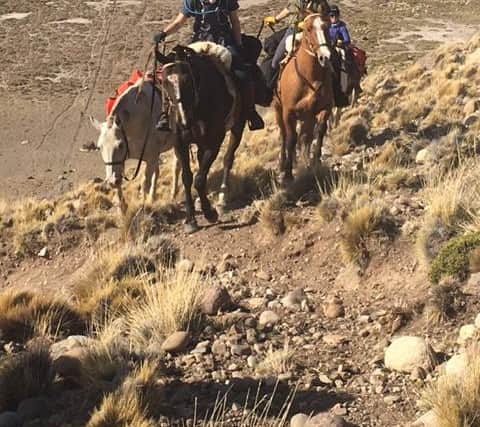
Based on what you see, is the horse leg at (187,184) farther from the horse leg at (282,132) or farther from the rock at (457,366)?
the rock at (457,366)

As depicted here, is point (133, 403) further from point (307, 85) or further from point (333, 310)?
Result: point (307, 85)

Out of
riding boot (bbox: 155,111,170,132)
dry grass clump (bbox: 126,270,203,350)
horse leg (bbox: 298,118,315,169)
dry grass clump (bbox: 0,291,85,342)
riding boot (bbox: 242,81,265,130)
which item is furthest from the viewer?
horse leg (bbox: 298,118,315,169)

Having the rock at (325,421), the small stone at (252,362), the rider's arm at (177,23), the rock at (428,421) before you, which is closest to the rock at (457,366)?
the rock at (428,421)

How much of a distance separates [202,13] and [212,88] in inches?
55.1

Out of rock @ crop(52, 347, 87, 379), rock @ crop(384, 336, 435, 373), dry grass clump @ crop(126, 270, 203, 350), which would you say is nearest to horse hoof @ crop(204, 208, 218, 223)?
dry grass clump @ crop(126, 270, 203, 350)

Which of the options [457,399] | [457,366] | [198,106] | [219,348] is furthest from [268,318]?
[198,106]

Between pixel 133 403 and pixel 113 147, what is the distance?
5.95 meters

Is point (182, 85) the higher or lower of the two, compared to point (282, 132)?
higher

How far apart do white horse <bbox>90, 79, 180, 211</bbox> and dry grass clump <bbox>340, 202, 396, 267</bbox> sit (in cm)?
328

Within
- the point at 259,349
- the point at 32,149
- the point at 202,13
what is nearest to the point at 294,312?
the point at 259,349

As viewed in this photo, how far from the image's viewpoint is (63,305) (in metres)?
7.37

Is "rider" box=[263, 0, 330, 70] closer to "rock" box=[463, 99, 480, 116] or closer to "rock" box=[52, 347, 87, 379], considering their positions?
"rock" box=[463, 99, 480, 116]

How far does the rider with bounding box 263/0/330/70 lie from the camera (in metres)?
11.3

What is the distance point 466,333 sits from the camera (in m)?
5.94
